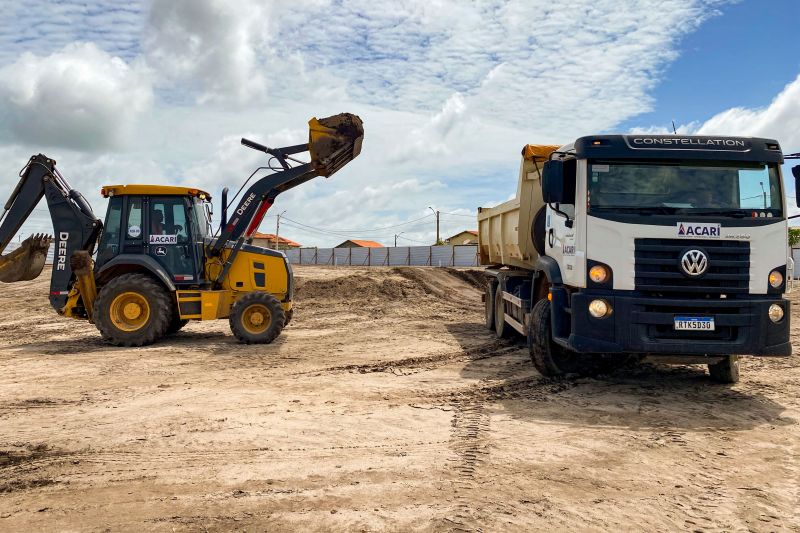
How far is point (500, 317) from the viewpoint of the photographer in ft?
43.2

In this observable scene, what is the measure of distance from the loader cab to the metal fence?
3223cm

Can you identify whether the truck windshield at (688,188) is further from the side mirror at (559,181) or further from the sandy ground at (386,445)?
the sandy ground at (386,445)

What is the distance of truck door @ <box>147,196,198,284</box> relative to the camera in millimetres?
11914

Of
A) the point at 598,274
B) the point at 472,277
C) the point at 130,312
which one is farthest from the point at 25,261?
the point at 472,277

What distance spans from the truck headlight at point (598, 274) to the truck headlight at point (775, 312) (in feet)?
5.95

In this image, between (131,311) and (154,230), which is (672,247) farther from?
(131,311)

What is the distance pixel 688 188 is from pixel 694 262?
91cm

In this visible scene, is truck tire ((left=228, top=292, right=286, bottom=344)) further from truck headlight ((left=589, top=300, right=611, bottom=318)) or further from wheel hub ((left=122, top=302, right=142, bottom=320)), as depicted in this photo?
truck headlight ((left=589, top=300, right=611, bottom=318))

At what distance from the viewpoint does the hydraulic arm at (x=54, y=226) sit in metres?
12.0

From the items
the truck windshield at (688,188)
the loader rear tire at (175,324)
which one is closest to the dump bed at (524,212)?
the truck windshield at (688,188)

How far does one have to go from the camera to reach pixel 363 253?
5281 cm

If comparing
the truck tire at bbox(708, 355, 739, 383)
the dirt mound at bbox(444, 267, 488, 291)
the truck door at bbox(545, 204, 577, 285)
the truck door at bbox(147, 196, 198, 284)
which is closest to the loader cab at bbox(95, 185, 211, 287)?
the truck door at bbox(147, 196, 198, 284)

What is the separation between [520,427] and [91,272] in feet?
30.0

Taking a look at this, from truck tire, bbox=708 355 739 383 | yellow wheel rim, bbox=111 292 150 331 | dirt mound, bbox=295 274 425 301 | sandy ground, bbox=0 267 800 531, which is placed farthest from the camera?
dirt mound, bbox=295 274 425 301
